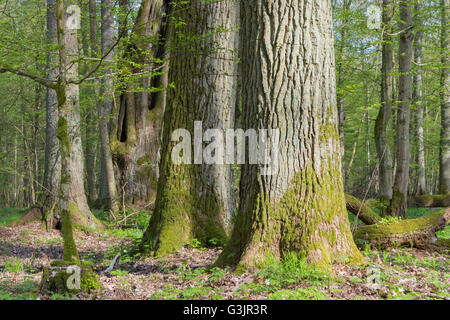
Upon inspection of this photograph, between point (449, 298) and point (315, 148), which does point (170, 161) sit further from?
point (449, 298)

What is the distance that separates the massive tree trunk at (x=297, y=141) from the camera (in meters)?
4.09

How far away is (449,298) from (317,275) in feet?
3.82

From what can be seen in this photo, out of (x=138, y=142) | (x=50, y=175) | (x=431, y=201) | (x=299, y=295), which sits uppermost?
(x=138, y=142)

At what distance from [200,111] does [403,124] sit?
624 cm

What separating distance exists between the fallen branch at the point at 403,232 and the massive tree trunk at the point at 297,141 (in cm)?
149

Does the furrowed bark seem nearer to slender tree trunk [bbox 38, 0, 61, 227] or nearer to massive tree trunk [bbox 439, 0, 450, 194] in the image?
slender tree trunk [bbox 38, 0, 61, 227]

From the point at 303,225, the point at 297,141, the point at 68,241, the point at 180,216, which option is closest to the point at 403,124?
the point at 180,216

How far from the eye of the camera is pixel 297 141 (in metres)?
4.11

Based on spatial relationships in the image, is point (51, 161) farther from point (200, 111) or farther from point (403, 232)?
point (403, 232)

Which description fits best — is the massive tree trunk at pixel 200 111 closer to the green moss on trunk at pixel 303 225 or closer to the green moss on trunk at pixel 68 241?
the green moss on trunk at pixel 68 241

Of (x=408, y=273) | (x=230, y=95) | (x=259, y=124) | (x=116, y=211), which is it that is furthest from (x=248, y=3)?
(x=116, y=211)

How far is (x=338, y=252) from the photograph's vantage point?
13.4ft

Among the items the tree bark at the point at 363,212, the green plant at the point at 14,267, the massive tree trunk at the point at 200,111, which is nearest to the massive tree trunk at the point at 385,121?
the tree bark at the point at 363,212
